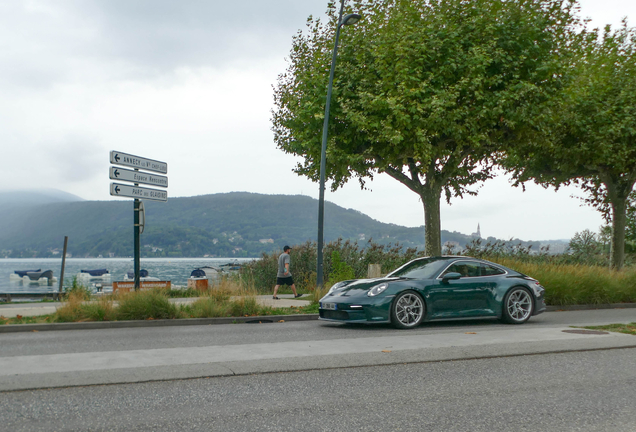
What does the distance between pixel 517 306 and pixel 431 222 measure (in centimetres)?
991

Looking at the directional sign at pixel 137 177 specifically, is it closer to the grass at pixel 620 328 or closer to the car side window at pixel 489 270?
the car side window at pixel 489 270

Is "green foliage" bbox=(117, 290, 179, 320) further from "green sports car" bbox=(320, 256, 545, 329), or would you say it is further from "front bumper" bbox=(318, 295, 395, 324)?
"front bumper" bbox=(318, 295, 395, 324)

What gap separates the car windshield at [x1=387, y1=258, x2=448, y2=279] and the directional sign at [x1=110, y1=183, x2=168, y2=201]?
7.02 m

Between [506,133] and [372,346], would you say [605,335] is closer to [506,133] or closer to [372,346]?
[372,346]

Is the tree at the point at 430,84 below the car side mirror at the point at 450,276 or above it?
above

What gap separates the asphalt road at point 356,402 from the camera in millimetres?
4492

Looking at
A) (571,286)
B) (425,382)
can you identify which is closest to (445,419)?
(425,382)

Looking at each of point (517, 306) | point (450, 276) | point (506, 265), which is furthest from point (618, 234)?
point (450, 276)

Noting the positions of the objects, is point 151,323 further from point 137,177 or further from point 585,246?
point 585,246

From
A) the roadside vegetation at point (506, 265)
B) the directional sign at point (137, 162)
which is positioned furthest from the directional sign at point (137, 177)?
the roadside vegetation at point (506, 265)

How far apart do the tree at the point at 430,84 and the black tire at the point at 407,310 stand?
8.31 metres

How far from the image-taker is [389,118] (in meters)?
18.6

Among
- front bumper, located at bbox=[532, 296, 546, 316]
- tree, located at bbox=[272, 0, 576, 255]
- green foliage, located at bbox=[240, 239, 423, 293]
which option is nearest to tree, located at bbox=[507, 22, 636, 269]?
tree, located at bbox=[272, 0, 576, 255]

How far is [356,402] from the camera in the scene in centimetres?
518
